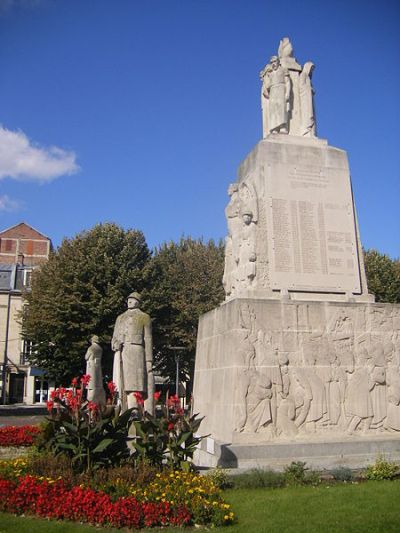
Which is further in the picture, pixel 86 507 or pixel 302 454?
pixel 302 454

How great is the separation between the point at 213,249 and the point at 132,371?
20763 mm

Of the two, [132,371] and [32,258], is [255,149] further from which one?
[32,258]

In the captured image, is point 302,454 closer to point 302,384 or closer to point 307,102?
point 302,384

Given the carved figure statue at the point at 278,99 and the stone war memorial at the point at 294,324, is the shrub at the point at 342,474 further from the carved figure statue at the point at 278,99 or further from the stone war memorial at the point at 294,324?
the carved figure statue at the point at 278,99

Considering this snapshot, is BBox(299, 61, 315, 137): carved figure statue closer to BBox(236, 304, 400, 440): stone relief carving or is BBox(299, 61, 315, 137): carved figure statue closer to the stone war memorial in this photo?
the stone war memorial

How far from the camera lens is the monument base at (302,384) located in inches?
360

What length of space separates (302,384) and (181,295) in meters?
20.8

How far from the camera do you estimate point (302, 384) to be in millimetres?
9734

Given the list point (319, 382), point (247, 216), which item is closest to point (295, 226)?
point (247, 216)

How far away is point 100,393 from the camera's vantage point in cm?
1858

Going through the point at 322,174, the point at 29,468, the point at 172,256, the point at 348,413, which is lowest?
the point at 29,468

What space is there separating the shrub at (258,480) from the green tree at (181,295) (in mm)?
20595

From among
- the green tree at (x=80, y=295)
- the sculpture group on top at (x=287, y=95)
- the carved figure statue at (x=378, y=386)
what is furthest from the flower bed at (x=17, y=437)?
the green tree at (x=80, y=295)

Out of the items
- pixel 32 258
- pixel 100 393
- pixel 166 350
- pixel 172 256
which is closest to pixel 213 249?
pixel 172 256
